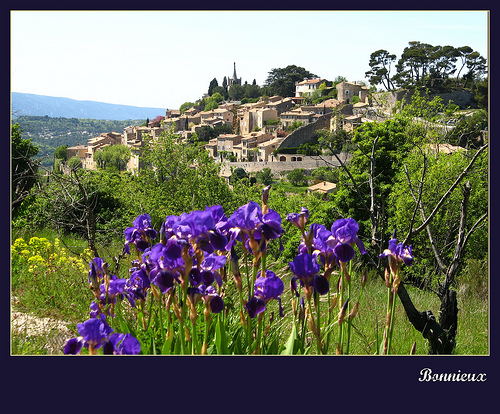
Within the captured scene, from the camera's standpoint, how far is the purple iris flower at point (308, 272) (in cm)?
155

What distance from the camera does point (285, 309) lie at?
2.79 m

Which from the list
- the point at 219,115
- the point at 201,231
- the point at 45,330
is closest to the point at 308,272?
the point at 201,231

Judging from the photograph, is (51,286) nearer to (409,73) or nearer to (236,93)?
(409,73)

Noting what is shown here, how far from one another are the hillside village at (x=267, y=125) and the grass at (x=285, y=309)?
3934 cm

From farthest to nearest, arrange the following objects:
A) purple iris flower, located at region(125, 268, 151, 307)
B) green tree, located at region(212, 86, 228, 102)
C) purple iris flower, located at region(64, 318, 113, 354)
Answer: green tree, located at region(212, 86, 228, 102), purple iris flower, located at region(125, 268, 151, 307), purple iris flower, located at region(64, 318, 113, 354)

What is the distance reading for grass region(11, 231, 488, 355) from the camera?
257 centimetres

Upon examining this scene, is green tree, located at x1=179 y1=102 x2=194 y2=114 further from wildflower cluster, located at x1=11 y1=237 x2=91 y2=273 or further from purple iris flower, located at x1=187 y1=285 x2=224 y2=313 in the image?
purple iris flower, located at x1=187 y1=285 x2=224 y2=313

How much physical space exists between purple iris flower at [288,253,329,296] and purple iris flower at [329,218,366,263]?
0.09 m

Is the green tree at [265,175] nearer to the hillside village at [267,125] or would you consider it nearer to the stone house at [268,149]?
the hillside village at [267,125]

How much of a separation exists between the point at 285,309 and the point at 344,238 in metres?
1.31

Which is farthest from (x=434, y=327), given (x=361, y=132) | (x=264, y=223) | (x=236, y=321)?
(x=361, y=132)

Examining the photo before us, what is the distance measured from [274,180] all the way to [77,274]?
4260 cm

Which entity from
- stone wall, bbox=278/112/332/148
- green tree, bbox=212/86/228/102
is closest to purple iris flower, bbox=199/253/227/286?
stone wall, bbox=278/112/332/148

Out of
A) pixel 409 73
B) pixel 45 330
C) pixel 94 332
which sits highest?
pixel 409 73
